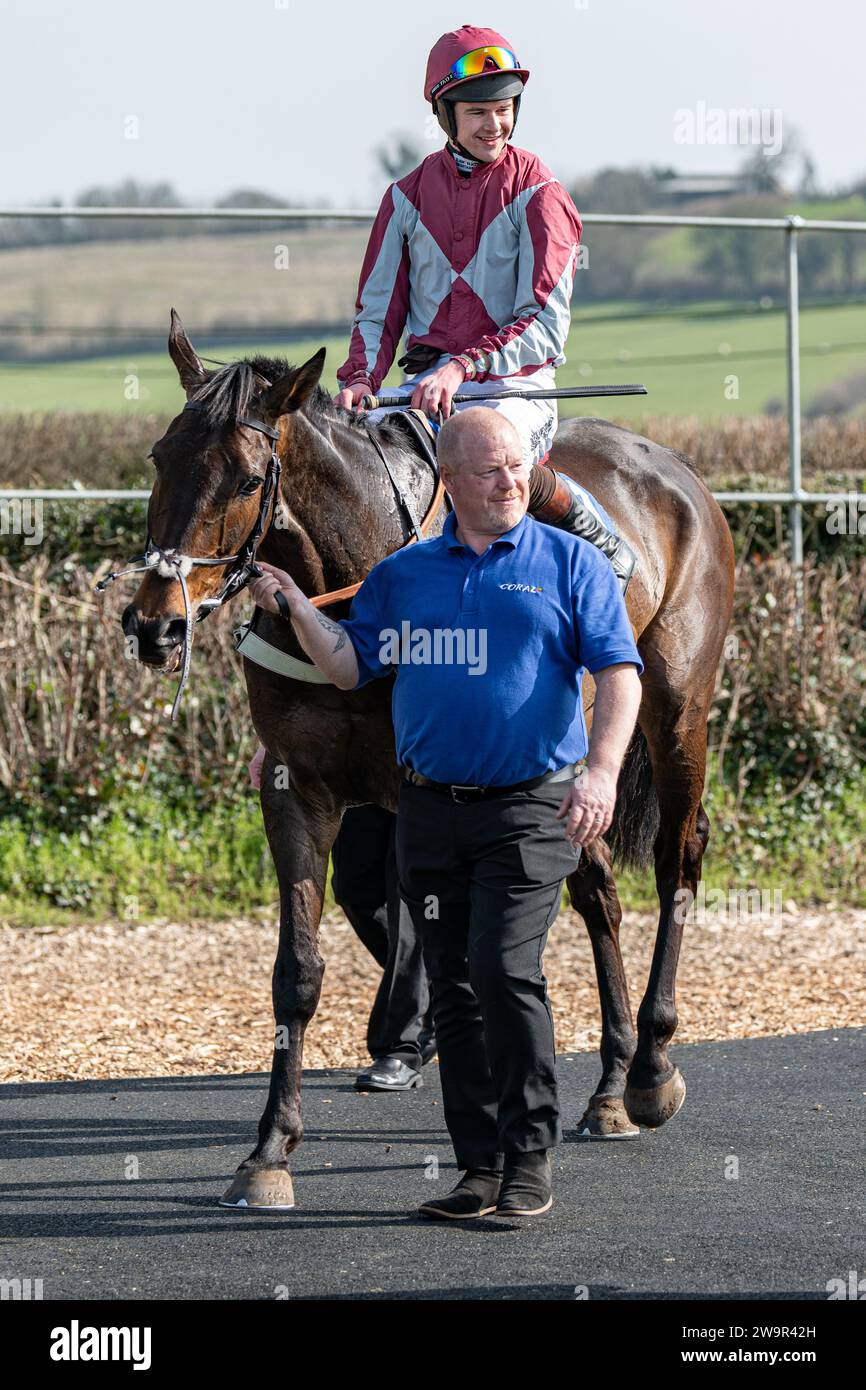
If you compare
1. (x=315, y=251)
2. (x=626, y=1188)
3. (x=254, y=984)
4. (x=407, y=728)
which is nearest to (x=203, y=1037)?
(x=254, y=984)

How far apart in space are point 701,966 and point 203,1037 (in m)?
2.39

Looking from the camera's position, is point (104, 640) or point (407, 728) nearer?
point (407, 728)

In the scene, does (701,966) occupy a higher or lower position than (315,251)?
lower

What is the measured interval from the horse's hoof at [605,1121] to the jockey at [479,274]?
1.58 m

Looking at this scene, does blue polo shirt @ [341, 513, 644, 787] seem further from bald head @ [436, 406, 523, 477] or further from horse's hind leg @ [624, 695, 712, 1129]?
horse's hind leg @ [624, 695, 712, 1129]

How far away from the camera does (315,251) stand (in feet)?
136

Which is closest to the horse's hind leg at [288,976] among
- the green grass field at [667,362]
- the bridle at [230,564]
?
the bridle at [230,564]

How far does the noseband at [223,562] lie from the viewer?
4203 mm

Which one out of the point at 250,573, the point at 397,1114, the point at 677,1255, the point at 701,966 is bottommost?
the point at 701,966

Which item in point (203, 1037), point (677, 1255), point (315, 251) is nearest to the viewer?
point (677, 1255)

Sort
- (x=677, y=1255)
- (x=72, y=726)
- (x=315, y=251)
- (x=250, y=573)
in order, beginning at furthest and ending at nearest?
(x=315, y=251) → (x=72, y=726) → (x=250, y=573) → (x=677, y=1255)

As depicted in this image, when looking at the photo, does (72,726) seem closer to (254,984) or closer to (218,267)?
(254,984)

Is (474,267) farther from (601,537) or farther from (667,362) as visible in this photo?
(667,362)

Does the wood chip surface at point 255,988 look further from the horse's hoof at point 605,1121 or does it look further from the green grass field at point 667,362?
the green grass field at point 667,362
